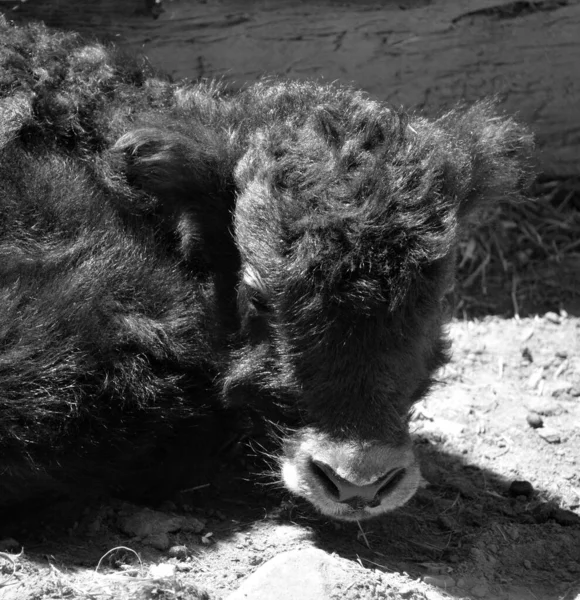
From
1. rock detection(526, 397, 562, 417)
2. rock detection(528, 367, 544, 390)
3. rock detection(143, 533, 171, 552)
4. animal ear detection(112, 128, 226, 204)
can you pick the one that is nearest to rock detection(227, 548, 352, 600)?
rock detection(143, 533, 171, 552)

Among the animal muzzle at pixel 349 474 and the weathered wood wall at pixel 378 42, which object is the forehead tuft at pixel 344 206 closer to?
the animal muzzle at pixel 349 474

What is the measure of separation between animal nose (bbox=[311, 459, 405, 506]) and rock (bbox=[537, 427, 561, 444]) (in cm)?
166

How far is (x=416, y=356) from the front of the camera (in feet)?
13.0

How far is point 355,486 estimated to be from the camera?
3.66m

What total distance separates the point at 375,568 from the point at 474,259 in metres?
3.84

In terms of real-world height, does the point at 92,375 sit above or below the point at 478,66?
below

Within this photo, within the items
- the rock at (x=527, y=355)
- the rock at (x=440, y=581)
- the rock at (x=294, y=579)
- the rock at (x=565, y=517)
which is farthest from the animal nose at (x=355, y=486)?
the rock at (x=527, y=355)

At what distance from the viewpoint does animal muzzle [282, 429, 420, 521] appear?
12.0ft

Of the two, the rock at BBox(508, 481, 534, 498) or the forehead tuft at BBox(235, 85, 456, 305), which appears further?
the rock at BBox(508, 481, 534, 498)

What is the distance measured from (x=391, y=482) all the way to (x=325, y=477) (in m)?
0.28

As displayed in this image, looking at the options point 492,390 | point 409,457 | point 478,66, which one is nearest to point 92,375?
point 409,457

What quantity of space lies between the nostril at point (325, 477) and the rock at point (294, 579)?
0.27m

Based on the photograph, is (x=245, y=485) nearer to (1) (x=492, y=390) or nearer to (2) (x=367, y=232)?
(2) (x=367, y=232)

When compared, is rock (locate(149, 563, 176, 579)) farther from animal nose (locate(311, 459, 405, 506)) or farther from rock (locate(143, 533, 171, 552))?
animal nose (locate(311, 459, 405, 506))
